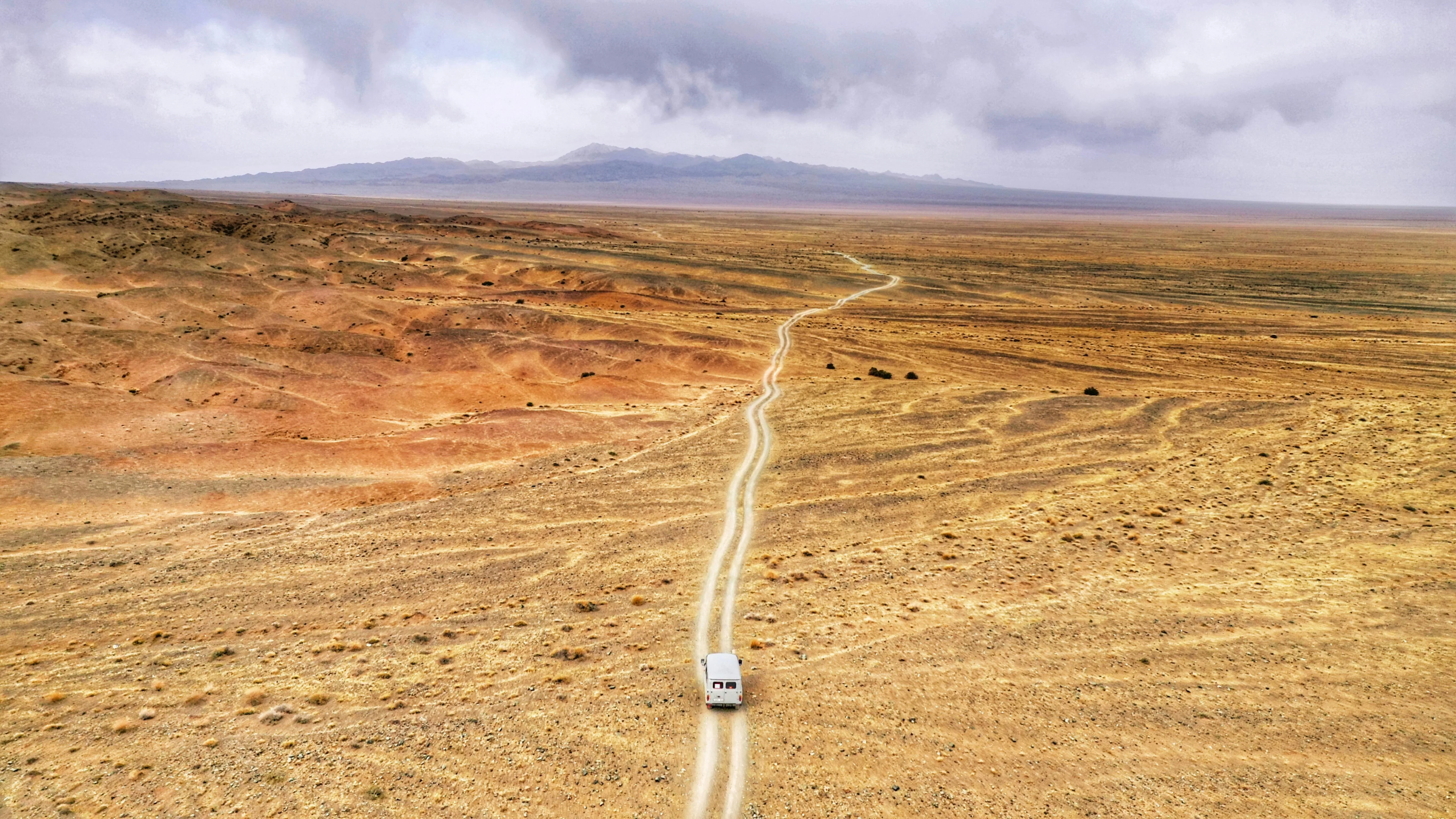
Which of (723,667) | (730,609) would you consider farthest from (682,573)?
(723,667)

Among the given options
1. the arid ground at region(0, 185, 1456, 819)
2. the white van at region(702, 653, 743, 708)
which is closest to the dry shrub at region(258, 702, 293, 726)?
the arid ground at region(0, 185, 1456, 819)

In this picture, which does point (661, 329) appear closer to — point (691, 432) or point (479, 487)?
point (691, 432)

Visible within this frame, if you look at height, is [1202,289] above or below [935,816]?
above

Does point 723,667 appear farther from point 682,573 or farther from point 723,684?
point 682,573

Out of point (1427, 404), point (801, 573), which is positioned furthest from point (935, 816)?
point (1427, 404)

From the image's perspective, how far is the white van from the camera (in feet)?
50.7

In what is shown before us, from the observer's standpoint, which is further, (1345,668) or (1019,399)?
(1019,399)

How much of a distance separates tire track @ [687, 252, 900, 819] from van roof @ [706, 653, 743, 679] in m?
0.84

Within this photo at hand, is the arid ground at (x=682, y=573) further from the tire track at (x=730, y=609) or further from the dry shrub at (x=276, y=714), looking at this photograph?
the tire track at (x=730, y=609)

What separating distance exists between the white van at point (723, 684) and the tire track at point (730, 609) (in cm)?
34

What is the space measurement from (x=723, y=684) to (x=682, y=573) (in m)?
6.89

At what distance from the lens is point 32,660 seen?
16.7 m

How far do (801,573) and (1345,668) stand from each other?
48.7 ft

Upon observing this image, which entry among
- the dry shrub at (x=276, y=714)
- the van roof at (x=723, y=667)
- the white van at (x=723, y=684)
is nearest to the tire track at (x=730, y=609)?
the white van at (x=723, y=684)
